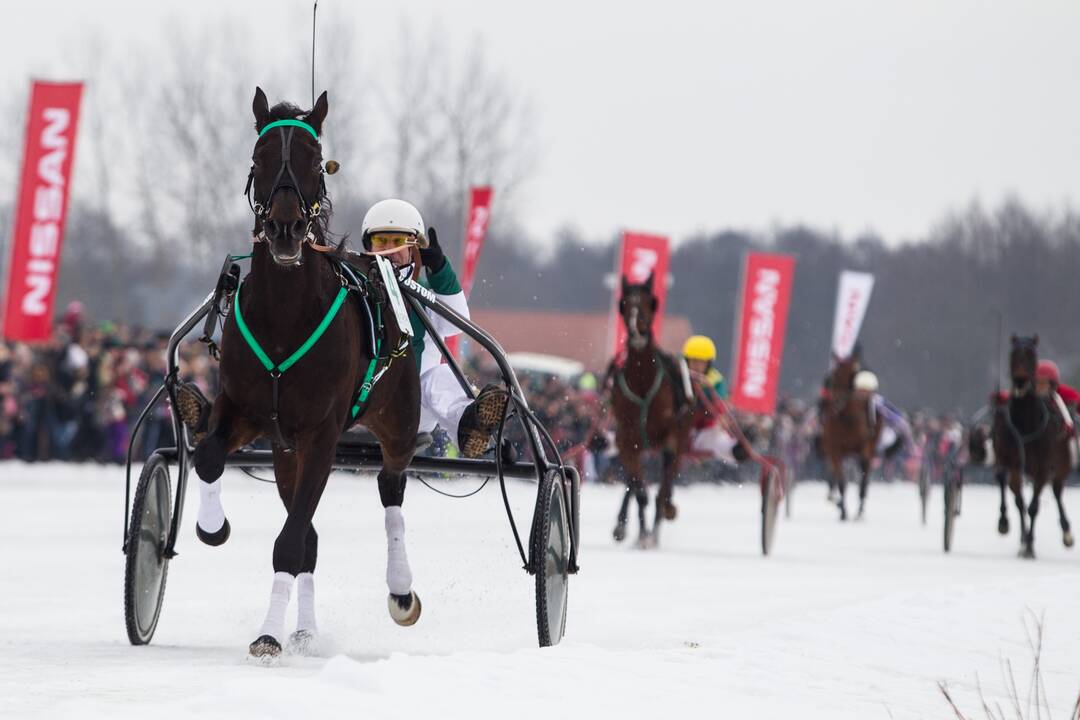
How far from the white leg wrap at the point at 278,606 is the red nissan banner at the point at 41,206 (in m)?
13.9

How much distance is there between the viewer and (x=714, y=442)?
1655cm

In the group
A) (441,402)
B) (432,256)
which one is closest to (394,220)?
(432,256)

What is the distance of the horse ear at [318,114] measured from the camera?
698 centimetres

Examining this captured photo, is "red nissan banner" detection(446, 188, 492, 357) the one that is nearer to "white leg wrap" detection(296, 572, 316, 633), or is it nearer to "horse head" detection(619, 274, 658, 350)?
"horse head" detection(619, 274, 658, 350)

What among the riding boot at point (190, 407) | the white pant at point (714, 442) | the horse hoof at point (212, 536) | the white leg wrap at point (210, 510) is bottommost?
the horse hoof at point (212, 536)

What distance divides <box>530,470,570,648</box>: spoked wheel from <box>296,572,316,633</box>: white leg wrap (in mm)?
951

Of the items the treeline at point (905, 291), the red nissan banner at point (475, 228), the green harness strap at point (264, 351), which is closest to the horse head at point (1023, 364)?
the red nissan banner at point (475, 228)

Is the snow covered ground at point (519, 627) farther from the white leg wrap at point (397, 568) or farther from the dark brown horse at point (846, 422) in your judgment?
the dark brown horse at point (846, 422)

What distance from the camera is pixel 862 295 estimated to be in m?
32.5

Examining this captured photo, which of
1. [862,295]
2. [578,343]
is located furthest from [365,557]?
[578,343]

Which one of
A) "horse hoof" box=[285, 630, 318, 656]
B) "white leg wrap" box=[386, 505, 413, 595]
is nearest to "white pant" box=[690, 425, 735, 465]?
"white leg wrap" box=[386, 505, 413, 595]

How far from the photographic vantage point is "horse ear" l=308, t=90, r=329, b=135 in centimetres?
698

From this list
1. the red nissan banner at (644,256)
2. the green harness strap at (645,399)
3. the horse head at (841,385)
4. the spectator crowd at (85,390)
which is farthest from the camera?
the red nissan banner at (644,256)

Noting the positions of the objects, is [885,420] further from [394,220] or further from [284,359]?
[284,359]
